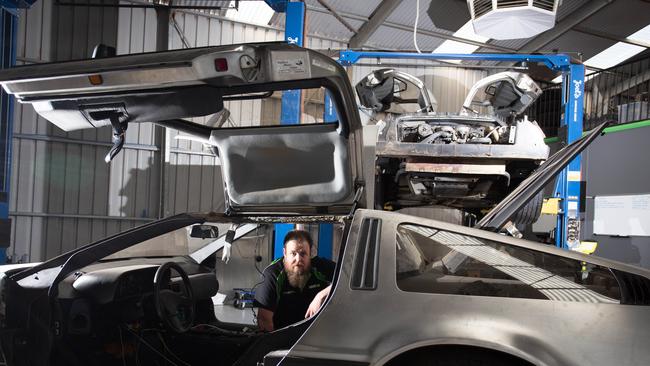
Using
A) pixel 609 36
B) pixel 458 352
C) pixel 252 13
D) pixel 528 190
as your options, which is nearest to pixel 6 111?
pixel 528 190

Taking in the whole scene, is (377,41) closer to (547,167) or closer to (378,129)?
(378,129)

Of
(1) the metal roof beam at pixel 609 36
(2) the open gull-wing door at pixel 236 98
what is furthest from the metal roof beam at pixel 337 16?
(2) the open gull-wing door at pixel 236 98

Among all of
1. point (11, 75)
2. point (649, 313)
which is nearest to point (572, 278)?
point (649, 313)

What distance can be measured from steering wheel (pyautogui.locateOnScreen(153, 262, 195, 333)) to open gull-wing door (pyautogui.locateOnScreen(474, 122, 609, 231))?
1.43m

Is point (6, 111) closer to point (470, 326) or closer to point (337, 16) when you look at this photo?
point (470, 326)

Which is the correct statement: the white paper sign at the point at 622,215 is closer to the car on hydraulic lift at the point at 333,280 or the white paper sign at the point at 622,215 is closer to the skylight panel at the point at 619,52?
the skylight panel at the point at 619,52

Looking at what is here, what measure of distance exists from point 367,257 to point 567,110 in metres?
4.58

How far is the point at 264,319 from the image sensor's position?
2652mm

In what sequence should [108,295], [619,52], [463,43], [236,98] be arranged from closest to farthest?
[236,98] < [108,295] < [463,43] < [619,52]

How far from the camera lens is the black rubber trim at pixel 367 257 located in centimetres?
191

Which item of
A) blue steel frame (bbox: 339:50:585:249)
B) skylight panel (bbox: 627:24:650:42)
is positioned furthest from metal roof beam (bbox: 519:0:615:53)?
blue steel frame (bbox: 339:50:585:249)

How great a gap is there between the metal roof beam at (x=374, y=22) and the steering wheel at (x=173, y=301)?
8.20m

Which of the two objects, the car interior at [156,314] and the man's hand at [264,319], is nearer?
the car interior at [156,314]

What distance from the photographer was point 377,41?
1221cm
